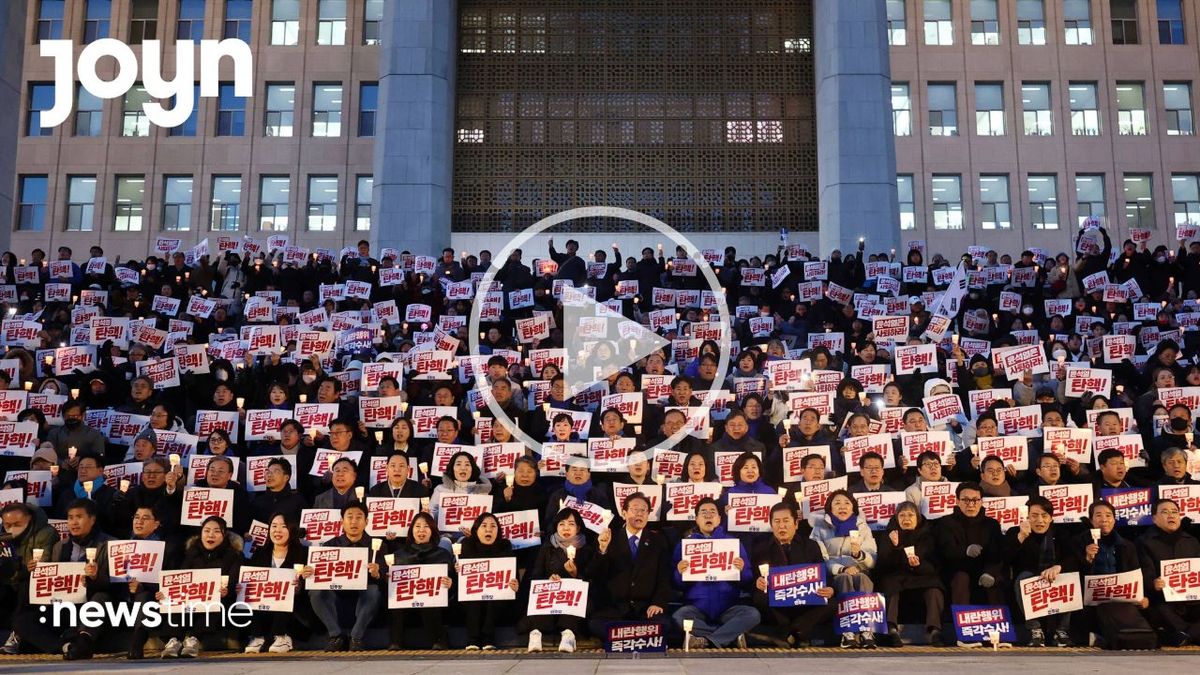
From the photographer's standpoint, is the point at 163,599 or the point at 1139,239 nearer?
the point at 163,599

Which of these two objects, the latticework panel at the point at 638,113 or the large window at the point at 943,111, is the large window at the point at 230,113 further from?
the large window at the point at 943,111

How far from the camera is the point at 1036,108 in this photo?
3269 centimetres

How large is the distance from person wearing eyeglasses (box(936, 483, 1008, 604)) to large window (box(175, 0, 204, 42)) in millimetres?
30091

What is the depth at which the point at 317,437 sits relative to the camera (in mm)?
11930

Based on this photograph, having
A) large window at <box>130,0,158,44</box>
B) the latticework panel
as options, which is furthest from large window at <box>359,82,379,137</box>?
large window at <box>130,0,158,44</box>

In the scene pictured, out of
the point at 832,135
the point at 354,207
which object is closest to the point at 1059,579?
the point at 832,135

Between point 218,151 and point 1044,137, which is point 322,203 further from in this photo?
point 1044,137

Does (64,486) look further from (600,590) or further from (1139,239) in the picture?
(1139,239)

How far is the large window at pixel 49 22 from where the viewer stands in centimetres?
3384

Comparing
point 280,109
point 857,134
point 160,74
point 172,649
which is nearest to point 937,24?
point 857,134

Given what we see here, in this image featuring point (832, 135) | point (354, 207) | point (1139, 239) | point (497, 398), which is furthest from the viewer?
point (354, 207)

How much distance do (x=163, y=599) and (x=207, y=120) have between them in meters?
26.5

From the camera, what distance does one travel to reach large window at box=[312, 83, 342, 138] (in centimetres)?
3294

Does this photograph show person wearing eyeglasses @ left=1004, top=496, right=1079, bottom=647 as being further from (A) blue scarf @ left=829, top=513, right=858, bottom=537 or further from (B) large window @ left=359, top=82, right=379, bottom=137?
(B) large window @ left=359, top=82, right=379, bottom=137
